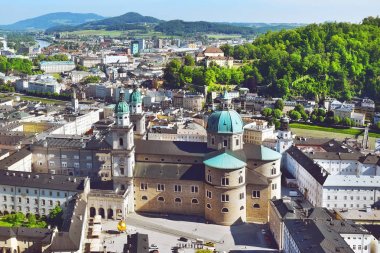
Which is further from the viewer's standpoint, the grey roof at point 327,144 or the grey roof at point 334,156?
the grey roof at point 327,144

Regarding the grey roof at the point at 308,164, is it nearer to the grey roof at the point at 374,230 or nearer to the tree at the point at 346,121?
the grey roof at the point at 374,230

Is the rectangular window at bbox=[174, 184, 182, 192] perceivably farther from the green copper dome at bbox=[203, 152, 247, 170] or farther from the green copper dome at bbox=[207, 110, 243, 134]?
the green copper dome at bbox=[207, 110, 243, 134]

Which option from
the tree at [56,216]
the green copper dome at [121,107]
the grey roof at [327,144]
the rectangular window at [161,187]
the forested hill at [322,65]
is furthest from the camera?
the forested hill at [322,65]

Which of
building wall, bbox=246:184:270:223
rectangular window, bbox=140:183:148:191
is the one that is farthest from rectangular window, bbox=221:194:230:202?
rectangular window, bbox=140:183:148:191

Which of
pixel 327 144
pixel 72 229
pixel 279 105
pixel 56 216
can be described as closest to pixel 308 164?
pixel 327 144

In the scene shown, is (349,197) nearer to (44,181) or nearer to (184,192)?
(184,192)

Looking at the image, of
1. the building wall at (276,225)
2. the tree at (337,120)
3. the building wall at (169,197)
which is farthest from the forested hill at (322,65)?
the building wall at (276,225)
